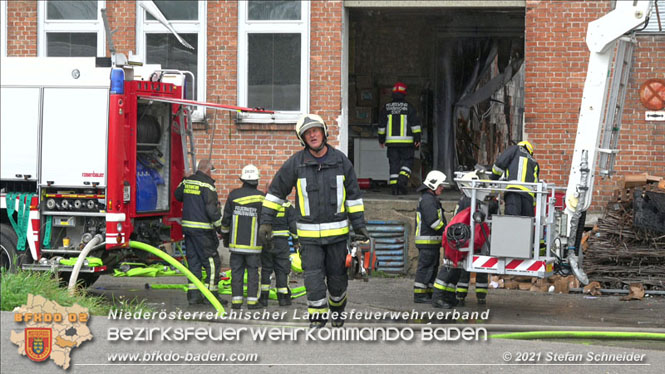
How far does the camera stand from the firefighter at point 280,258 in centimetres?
1116

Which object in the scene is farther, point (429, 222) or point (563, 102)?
point (563, 102)

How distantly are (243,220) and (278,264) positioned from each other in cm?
71

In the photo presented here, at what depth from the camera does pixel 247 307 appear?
11164 millimetres

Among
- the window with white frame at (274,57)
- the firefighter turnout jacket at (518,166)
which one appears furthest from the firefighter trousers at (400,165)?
the firefighter turnout jacket at (518,166)

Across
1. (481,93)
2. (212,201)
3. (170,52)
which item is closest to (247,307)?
(212,201)

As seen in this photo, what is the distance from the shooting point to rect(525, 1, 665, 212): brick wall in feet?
46.0

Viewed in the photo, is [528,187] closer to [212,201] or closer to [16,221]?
[212,201]

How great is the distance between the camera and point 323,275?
9016mm

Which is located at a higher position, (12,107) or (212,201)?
(12,107)

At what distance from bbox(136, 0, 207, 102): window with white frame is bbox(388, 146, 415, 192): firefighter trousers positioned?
10.7 ft

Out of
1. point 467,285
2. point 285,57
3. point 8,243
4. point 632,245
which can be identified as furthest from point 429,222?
point 8,243

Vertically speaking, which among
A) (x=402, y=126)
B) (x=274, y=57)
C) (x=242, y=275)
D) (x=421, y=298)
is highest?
(x=274, y=57)

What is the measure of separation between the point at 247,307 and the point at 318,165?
9.19ft

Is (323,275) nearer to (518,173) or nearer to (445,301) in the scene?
(445,301)
